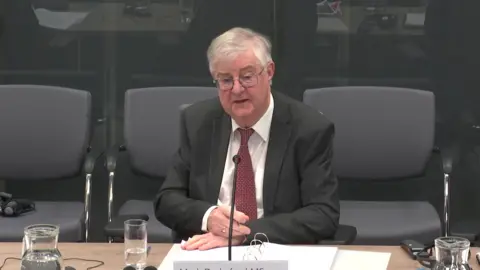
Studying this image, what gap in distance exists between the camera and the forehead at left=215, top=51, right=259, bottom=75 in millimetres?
→ 2650

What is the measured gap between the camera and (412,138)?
3.95 m

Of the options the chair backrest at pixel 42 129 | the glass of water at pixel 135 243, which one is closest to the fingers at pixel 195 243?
the glass of water at pixel 135 243

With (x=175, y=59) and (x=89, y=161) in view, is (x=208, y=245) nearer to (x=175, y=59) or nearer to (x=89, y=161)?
(x=89, y=161)

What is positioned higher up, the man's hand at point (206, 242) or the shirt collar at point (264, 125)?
the shirt collar at point (264, 125)

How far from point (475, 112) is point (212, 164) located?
2.14m

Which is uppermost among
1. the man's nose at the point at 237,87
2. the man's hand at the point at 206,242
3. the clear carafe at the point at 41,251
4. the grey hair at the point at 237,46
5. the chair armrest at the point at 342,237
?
the grey hair at the point at 237,46

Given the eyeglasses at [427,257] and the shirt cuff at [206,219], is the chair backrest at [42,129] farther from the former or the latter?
the eyeglasses at [427,257]

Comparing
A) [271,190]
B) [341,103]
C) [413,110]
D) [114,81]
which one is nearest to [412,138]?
[413,110]

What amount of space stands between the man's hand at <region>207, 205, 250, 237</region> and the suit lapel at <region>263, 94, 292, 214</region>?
33 cm

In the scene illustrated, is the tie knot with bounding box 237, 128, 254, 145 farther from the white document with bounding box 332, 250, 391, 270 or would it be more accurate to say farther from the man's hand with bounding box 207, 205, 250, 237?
the white document with bounding box 332, 250, 391, 270

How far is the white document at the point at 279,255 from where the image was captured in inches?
84.8

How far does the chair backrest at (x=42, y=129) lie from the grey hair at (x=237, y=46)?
1480mm

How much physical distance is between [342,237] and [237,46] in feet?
2.45

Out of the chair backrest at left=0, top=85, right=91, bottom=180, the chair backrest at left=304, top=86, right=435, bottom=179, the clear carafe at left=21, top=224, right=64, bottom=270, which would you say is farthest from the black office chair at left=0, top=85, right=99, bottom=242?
the clear carafe at left=21, top=224, right=64, bottom=270
